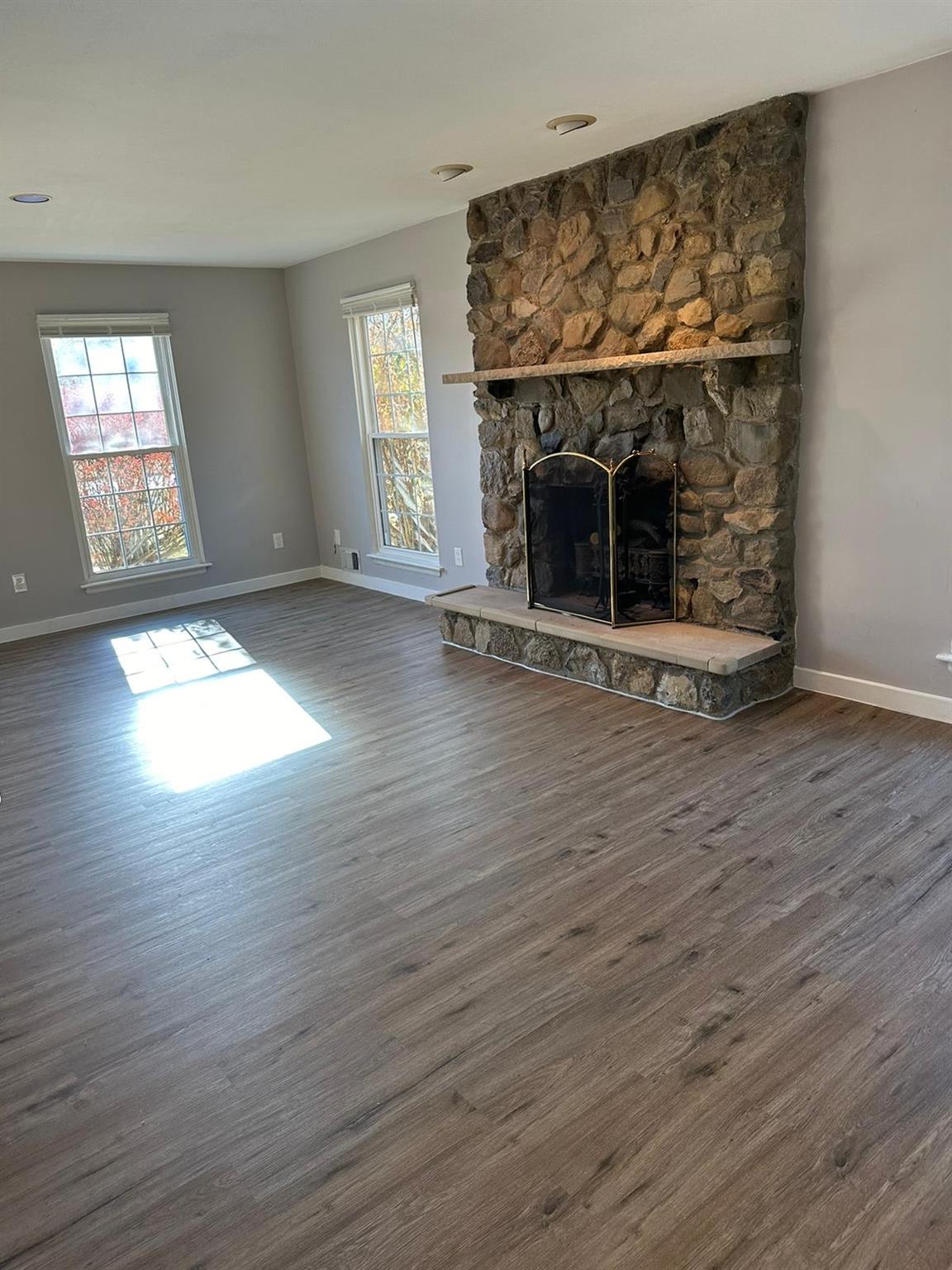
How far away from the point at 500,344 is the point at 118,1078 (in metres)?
3.95

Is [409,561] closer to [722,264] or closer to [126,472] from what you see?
[126,472]

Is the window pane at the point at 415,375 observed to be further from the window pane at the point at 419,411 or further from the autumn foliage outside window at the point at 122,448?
the autumn foliage outside window at the point at 122,448

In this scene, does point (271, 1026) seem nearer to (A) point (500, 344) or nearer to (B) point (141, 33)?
(B) point (141, 33)

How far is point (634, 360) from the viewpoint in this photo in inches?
151

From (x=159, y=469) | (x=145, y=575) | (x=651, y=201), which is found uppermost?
(x=651, y=201)

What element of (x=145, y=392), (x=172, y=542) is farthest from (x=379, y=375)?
(x=172, y=542)

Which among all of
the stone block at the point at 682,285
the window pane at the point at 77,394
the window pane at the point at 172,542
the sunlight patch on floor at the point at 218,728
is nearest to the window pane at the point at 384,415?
the window pane at the point at 172,542

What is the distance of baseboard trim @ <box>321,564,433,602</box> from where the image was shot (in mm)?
6246

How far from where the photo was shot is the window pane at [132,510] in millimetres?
6320

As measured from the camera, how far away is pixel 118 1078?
1.99 meters

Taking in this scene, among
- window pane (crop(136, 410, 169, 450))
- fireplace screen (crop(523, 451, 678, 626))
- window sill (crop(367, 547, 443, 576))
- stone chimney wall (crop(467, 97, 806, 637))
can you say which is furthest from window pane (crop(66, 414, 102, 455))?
fireplace screen (crop(523, 451, 678, 626))

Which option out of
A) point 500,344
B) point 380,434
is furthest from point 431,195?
point 380,434

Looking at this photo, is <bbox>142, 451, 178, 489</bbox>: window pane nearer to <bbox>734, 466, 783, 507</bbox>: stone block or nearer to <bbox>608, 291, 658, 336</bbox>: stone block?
<bbox>608, 291, 658, 336</bbox>: stone block

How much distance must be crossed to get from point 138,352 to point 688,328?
162 inches
